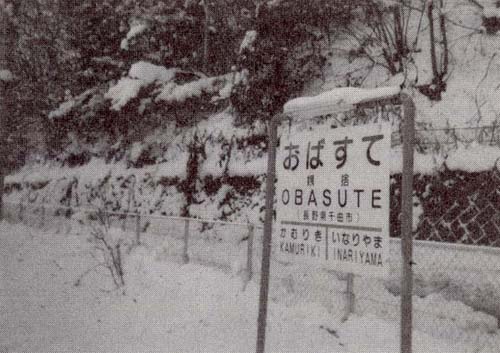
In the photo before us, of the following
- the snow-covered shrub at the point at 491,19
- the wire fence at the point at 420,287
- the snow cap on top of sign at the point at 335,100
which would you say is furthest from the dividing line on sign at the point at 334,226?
the snow-covered shrub at the point at 491,19

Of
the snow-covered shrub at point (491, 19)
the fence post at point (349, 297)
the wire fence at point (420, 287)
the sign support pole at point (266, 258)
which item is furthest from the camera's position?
the snow-covered shrub at point (491, 19)

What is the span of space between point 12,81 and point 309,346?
16.1 meters

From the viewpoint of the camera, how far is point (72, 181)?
57.4ft

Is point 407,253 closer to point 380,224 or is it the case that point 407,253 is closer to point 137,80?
point 380,224

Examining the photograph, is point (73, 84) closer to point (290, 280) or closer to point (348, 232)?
point (290, 280)

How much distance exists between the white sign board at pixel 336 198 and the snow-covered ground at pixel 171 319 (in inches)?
86.2

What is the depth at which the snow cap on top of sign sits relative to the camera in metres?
3.14

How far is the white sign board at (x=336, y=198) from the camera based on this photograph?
310 cm

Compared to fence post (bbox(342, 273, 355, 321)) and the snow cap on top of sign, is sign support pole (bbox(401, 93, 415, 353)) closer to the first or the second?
the snow cap on top of sign

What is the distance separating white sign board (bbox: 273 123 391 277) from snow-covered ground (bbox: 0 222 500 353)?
2.19m

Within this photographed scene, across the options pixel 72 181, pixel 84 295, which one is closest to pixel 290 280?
pixel 84 295

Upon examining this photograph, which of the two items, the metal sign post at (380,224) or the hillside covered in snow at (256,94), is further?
the hillside covered in snow at (256,94)

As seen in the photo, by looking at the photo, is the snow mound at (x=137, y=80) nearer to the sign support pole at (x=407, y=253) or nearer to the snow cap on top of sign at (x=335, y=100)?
the snow cap on top of sign at (x=335, y=100)

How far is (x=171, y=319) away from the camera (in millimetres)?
6559
